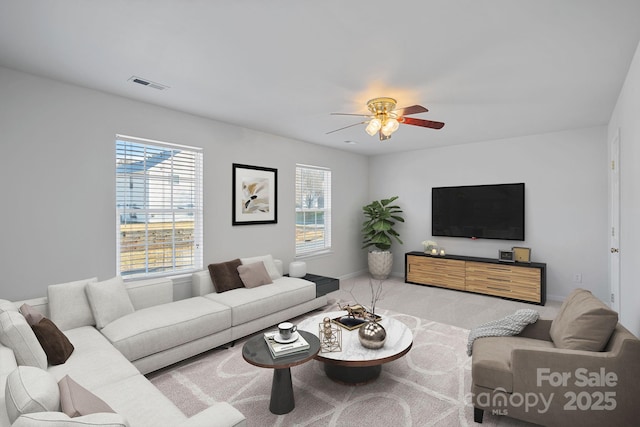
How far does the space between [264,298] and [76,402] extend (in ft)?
7.82

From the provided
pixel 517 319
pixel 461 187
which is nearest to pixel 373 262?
pixel 461 187

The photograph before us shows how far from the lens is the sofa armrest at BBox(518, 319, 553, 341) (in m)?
2.55

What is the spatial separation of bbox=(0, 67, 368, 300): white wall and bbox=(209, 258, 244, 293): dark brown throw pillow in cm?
32

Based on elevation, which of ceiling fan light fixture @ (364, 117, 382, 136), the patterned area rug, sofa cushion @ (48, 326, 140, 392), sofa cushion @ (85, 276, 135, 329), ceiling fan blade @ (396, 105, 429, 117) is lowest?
the patterned area rug

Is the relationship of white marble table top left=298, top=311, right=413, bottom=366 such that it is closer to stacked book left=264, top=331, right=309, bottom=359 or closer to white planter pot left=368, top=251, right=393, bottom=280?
stacked book left=264, top=331, right=309, bottom=359

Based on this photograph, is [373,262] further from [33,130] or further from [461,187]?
[33,130]

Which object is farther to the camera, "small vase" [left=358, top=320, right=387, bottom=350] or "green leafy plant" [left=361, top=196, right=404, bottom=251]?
"green leafy plant" [left=361, top=196, right=404, bottom=251]

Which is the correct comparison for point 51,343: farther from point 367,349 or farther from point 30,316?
point 367,349

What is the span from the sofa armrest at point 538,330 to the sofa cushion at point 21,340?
3.39m

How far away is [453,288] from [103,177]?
Result: 17.5ft

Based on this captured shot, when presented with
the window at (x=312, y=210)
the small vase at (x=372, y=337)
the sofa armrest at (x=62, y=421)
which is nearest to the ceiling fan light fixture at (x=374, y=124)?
the small vase at (x=372, y=337)

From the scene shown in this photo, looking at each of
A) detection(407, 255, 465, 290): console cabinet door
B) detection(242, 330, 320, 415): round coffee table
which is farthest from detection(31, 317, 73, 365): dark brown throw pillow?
detection(407, 255, 465, 290): console cabinet door

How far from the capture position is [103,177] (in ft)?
10.7

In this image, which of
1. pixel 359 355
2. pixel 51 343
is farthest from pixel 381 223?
pixel 51 343
